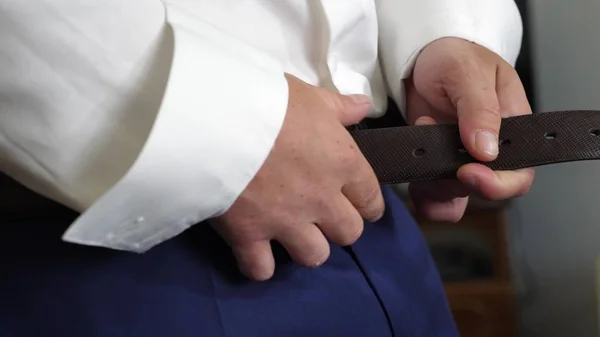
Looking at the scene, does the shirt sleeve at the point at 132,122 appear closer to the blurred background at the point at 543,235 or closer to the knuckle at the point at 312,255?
the knuckle at the point at 312,255

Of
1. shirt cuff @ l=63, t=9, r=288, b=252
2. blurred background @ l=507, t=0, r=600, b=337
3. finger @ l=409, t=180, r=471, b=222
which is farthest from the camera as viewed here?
blurred background @ l=507, t=0, r=600, b=337

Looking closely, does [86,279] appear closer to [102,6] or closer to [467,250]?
[102,6]

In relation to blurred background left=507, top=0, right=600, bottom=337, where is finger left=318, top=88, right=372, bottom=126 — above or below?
above

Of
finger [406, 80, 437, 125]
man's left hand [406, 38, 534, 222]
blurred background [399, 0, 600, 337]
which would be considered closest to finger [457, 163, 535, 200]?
man's left hand [406, 38, 534, 222]

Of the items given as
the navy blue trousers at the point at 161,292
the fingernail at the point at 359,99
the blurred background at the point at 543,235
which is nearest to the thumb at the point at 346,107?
the fingernail at the point at 359,99

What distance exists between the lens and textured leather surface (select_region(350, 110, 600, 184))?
41 centimetres

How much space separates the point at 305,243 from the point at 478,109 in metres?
0.16

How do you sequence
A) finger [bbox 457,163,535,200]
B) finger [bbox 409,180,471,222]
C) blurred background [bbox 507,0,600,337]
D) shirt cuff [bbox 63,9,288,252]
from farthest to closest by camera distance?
blurred background [bbox 507,0,600,337]
finger [bbox 409,180,471,222]
finger [bbox 457,163,535,200]
shirt cuff [bbox 63,9,288,252]

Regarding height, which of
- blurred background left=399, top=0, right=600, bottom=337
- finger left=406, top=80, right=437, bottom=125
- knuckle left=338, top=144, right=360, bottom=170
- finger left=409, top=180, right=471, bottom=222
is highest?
knuckle left=338, top=144, right=360, bottom=170

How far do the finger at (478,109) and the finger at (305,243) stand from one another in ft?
0.39

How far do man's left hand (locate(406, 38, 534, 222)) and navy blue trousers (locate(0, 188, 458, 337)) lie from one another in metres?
0.11

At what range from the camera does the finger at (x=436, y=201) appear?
0.52m

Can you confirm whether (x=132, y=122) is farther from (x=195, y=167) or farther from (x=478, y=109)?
(x=478, y=109)

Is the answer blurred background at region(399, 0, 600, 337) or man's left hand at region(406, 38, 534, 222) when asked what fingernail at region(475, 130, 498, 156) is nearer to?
man's left hand at region(406, 38, 534, 222)
